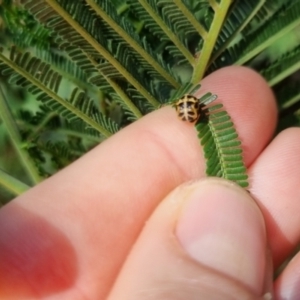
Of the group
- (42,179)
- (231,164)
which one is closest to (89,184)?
(42,179)

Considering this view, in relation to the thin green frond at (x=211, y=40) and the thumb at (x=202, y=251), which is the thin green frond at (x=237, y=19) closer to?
the thin green frond at (x=211, y=40)

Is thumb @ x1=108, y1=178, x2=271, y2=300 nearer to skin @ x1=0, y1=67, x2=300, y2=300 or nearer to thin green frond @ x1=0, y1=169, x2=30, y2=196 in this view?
skin @ x1=0, y1=67, x2=300, y2=300

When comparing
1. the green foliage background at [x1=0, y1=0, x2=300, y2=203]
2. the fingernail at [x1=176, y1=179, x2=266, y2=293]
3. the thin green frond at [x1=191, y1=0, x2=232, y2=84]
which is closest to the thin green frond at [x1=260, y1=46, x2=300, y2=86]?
the green foliage background at [x1=0, y1=0, x2=300, y2=203]

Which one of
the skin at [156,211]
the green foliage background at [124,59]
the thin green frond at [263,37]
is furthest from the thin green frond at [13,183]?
the thin green frond at [263,37]

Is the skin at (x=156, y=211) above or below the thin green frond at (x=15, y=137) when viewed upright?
below

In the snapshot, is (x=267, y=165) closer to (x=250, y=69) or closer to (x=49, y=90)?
(x=250, y=69)

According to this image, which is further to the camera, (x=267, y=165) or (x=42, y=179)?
(x=42, y=179)

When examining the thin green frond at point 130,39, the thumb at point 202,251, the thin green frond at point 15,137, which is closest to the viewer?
the thumb at point 202,251
